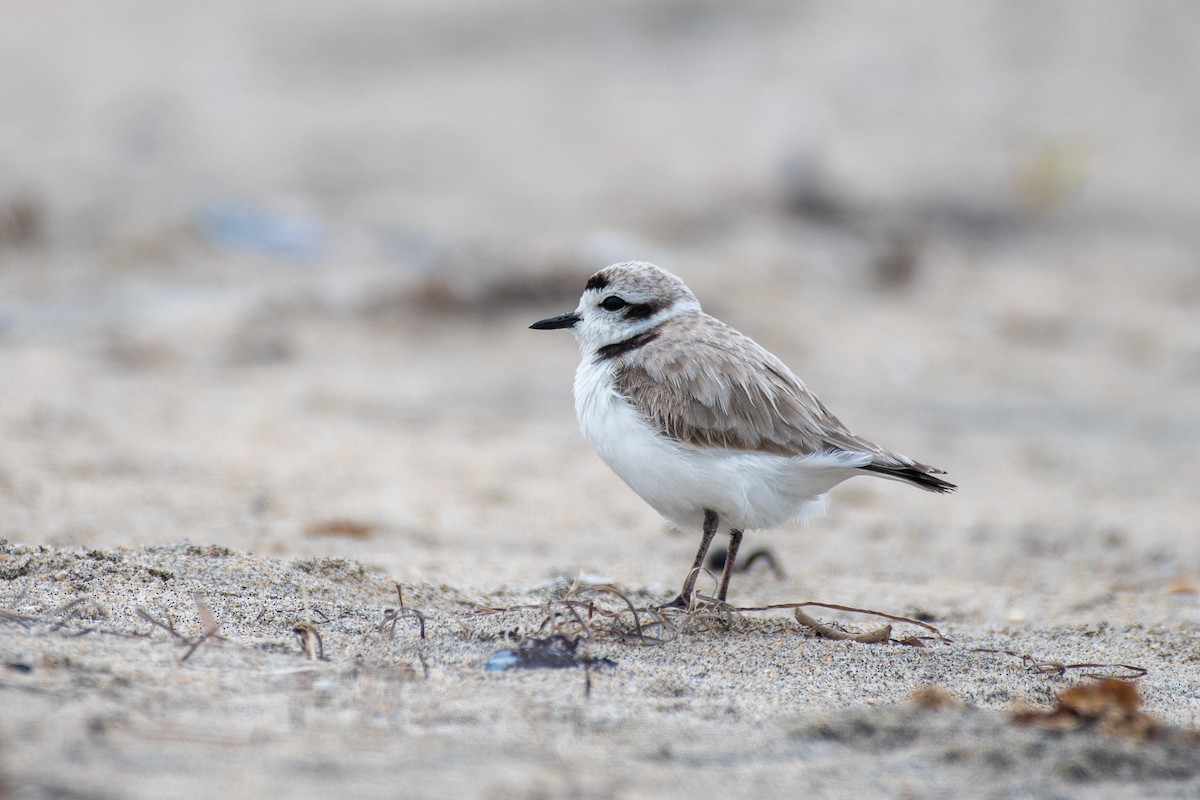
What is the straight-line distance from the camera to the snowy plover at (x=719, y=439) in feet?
11.9

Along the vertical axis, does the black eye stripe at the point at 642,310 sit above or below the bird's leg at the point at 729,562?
above

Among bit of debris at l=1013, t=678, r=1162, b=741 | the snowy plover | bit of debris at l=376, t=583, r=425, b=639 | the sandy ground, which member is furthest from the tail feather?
bit of debris at l=376, t=583, r=425, b=639

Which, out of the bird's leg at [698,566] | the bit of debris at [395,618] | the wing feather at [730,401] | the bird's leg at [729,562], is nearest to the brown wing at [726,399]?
the wing feather at [730,401]

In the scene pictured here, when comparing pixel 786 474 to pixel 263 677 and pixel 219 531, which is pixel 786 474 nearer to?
pixel 263 677

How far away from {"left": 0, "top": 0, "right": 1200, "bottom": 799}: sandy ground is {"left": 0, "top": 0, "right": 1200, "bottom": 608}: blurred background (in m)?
0.04

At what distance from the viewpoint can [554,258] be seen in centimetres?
807

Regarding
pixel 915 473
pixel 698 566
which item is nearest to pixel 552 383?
pixel 698 566

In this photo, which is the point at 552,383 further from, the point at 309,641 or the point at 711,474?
the point at 309,641

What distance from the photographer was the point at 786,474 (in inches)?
144

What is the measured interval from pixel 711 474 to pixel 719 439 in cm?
11

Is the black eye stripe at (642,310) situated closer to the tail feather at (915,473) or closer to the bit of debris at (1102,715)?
the tail feather at (915,473)

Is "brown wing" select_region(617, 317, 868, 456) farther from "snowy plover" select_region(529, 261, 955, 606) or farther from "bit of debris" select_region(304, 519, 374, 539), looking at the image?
"bit of debris" select_region(304, 519, 374, 539)

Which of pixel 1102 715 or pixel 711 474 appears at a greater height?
pixel 711 474

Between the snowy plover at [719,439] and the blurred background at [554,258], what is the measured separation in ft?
2.37
